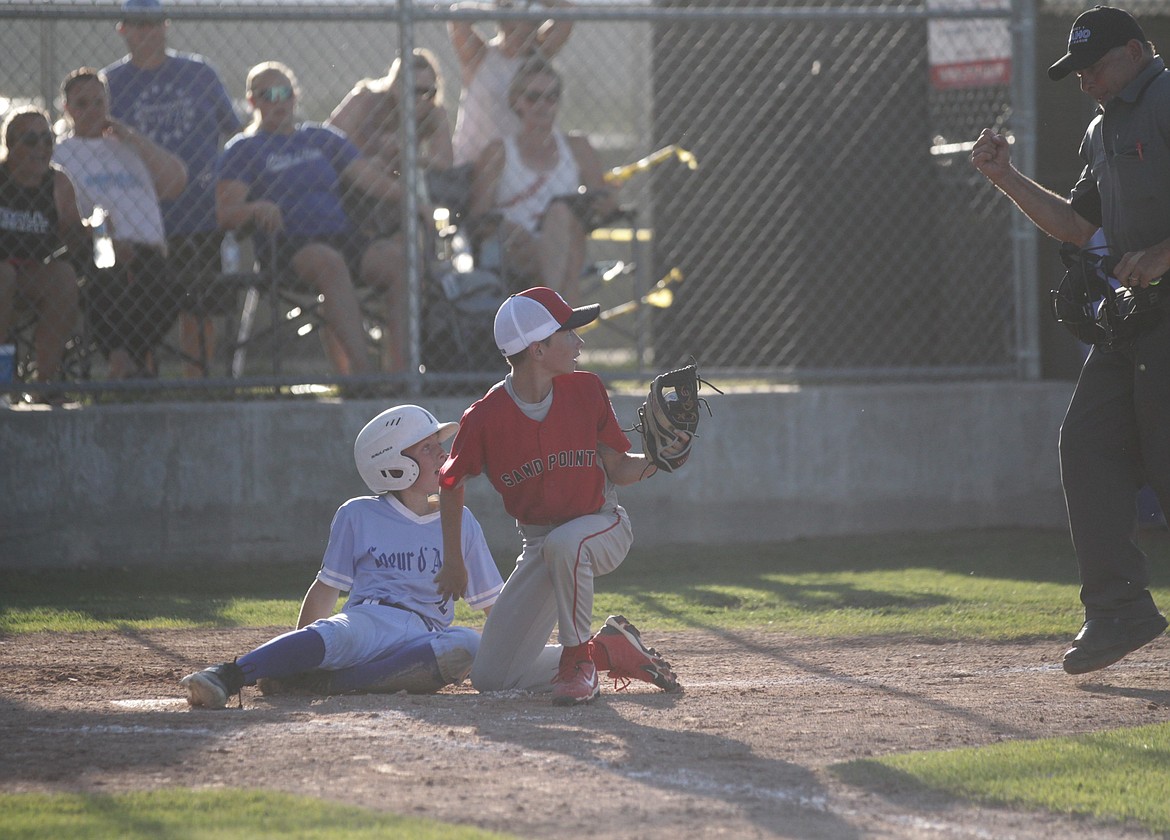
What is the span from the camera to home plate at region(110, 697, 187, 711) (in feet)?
15.7

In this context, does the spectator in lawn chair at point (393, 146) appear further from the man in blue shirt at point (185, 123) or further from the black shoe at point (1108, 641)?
the black shoe at point (1108, 641)

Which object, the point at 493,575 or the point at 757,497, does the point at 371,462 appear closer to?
the point at 493,575

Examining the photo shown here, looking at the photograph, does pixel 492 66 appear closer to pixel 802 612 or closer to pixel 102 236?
pixel 102 236

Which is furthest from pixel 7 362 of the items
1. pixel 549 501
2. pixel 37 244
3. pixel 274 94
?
pixel 549 501

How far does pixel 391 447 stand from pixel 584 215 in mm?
3797

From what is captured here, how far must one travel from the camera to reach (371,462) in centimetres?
532

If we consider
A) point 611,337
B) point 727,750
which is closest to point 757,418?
point 727,750

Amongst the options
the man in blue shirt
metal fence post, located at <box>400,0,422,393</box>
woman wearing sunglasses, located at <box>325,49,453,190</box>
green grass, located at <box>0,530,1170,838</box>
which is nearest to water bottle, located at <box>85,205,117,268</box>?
the man in blue shirt

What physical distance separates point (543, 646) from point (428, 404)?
311 cm

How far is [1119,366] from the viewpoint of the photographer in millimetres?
5160

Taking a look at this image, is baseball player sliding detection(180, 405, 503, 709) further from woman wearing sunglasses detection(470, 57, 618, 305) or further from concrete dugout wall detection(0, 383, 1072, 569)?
woman wearing sunglasses detection(470, 57, 618, 305)

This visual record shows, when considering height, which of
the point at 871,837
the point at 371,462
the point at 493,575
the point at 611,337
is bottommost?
the point at 871,837

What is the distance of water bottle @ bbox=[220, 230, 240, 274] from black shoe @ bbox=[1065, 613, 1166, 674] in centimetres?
532

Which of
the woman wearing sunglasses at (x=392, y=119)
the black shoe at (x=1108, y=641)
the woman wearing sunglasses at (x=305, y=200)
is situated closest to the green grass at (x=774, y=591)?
the black shoe at (x=1108, y=641)
